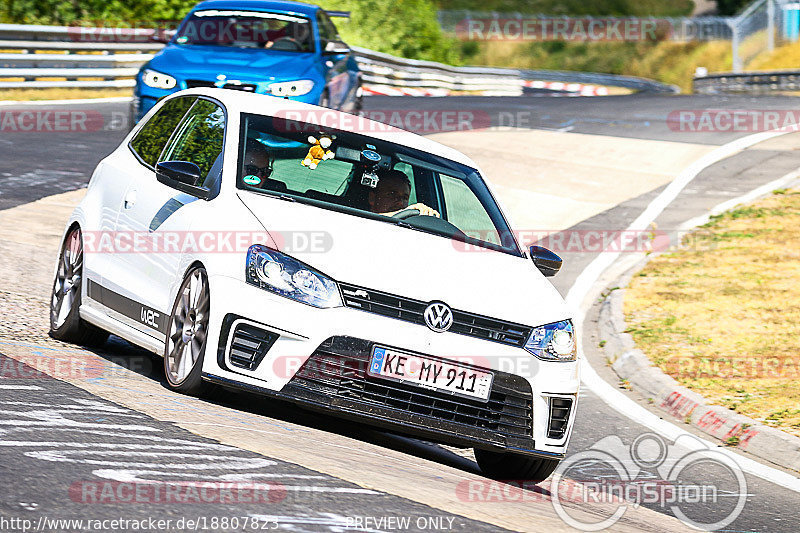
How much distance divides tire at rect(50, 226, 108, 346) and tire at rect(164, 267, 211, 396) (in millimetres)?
1339

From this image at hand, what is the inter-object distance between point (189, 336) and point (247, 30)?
31.4 ft

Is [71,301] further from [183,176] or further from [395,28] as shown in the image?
[395,28]

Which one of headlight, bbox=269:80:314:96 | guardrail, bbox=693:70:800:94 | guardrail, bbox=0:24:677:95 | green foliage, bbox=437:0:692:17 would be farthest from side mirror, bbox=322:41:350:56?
green foliage, bbox=437:0:692:17

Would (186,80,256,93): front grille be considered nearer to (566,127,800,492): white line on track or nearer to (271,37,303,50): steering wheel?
(271,37,303,50): steering wheel

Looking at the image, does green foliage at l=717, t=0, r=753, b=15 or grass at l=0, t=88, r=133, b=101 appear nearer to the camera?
grass at l=0, t=88, r=133, b=101

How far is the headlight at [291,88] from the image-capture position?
14.0 metres

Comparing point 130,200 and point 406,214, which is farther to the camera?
point 130,200

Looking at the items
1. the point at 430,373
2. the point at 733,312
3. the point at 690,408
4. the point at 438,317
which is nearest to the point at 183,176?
the point at 438,317

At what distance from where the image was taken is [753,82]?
37.0 meters

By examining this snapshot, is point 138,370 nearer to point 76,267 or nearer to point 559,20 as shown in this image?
point 76,267

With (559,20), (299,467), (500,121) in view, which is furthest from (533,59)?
(299,467)

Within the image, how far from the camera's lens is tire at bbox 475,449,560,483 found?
666 centimetres

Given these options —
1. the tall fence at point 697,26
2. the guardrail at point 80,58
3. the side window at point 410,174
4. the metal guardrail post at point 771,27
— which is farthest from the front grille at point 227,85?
the metal guardrail post at point 771,27

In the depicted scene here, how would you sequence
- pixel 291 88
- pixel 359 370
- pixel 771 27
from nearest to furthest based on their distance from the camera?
Result: pixel 359 370 < pixel 291 88 < pixel 771 27
